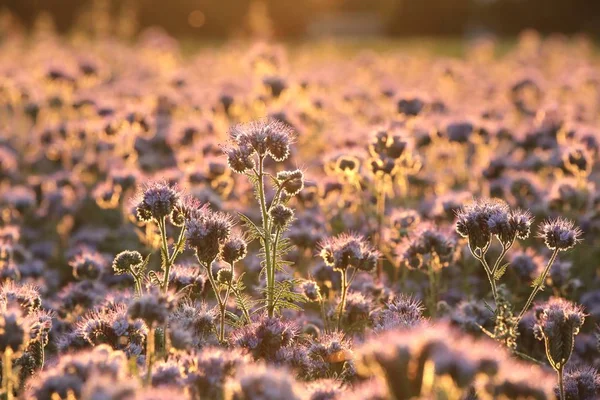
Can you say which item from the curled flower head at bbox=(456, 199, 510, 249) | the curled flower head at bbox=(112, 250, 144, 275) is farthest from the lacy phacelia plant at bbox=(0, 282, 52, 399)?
the curled flower head at bbox=(456, 199, 510, 249)

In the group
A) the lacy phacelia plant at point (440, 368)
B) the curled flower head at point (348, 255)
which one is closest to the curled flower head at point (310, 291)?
the curled flower head at point (348, 255)

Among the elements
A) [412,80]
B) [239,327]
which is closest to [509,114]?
[412,80]

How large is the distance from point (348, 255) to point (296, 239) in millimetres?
2644

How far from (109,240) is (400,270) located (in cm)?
412

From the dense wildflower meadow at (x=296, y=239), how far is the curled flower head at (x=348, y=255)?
0.9 inches

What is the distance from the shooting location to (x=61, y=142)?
13672mm

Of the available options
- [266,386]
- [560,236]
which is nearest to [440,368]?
[266,386]

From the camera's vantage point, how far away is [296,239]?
28.1 feet

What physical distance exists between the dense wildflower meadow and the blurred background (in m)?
21.5

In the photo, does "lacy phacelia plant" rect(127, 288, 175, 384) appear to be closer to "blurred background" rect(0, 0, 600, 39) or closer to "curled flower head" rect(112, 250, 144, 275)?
"curled flower head" rect(112, 250, 144, 275)

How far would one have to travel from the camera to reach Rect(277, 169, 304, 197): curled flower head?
5.69 m

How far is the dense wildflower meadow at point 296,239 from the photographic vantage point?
425 cm

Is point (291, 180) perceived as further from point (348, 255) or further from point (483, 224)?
point (483, 224)

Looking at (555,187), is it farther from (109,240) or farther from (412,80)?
(412,80)
